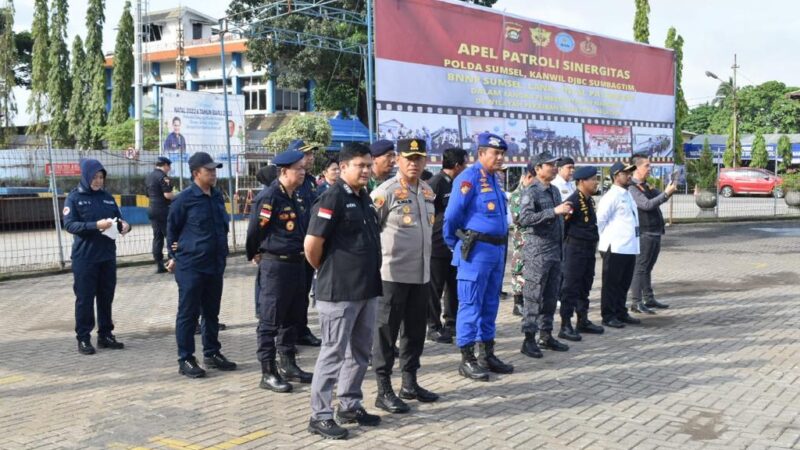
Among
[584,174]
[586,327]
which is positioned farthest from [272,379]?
[584,174]

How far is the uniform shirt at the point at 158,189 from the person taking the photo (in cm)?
1098

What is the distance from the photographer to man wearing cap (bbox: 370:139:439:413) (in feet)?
16.6

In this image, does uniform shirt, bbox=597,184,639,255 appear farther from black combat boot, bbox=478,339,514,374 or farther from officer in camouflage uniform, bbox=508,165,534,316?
black combat boot, bbox=478,339,514,374

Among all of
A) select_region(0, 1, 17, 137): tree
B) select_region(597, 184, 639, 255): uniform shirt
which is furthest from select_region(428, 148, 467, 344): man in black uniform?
select_region(0, 1, 17, 137): tree

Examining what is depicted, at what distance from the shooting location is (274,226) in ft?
18.4

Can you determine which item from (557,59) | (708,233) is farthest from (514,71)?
(708,233)

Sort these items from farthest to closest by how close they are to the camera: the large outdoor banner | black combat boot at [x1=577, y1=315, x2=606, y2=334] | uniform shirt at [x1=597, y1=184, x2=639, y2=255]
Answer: the large outdoor banner → uniform shirt at [x1=597, y1=184, x2=639, y2=255] → black combat boot at [x1=577, y1=315, x2=606, y2=334]

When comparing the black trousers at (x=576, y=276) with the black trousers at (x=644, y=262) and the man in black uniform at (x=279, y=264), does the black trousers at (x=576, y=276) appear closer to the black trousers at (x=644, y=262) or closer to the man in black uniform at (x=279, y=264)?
the black trousers at (x=644, y=262)

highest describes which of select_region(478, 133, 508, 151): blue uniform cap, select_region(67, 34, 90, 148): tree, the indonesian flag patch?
select_region(67, 34, 90, 148): tree

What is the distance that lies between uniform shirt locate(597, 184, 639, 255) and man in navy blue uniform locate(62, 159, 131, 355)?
482 centimetres

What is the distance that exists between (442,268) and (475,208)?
1.58 metres

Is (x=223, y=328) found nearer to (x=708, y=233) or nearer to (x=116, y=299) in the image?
(x=116, y=299)

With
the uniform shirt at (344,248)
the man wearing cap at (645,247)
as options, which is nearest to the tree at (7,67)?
the man wearing cap at (645,247)

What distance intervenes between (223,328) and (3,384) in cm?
245
